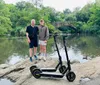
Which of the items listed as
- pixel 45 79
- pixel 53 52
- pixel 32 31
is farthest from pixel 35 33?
pixel 53 52

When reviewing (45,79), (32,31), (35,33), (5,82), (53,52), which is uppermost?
(32,31)

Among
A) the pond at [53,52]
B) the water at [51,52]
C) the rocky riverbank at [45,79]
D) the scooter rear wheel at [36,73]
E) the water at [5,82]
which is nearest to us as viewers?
the rocky riverbank at [45,79]

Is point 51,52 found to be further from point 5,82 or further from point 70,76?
point 70,76

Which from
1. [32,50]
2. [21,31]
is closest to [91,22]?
[21,31]

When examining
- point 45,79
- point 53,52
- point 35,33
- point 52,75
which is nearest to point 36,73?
point 45,79

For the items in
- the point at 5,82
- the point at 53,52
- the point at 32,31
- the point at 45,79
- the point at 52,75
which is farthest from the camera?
the point at 53,52

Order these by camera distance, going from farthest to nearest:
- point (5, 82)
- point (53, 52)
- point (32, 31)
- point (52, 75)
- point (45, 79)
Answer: point (53, 52) → point (32, 31) → point (5, 82) → point (45, 79) → point (52, 75)

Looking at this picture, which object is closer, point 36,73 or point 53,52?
point 36,73

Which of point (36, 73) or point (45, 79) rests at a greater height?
point (36, 73)

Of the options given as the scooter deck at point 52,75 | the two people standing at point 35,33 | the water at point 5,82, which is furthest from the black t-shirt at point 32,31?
the scooter deck at point 52,75

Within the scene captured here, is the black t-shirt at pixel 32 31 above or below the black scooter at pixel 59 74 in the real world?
above

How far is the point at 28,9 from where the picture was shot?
92.4m

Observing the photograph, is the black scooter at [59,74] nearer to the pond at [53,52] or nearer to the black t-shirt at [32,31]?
the black t-shirt at [32,31]

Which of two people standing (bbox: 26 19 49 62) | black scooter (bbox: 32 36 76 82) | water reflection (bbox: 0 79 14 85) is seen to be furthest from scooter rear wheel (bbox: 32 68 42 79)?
two people standing (bbox: 26 19 49 62)
